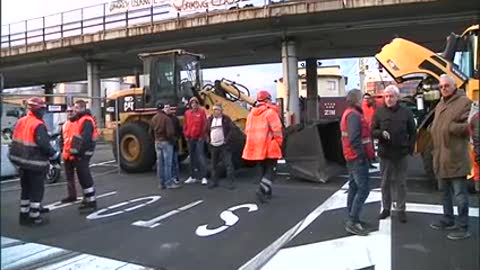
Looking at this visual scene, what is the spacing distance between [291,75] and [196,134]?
49.3ft

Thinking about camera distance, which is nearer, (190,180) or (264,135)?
(264,135)

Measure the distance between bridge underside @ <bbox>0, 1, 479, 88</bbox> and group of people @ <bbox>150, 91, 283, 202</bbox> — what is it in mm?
8407

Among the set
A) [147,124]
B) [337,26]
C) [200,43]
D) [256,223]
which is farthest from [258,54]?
[256,223]

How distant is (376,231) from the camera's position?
6316mm

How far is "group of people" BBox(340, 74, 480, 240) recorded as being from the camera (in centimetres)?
579

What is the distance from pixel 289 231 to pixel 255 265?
1.38 meters

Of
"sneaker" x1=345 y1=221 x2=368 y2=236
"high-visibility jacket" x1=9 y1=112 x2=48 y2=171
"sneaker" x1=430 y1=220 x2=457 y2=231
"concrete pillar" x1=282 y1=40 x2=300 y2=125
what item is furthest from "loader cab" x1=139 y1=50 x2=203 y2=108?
"concrete pillar" x1=282 y1=40 x2=300 y2=125

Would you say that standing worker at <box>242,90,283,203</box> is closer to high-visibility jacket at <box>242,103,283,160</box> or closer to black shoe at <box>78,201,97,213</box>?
high-visibility jacket at <box>242,103,283,160</box>

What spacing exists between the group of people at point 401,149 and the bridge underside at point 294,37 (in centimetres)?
1317

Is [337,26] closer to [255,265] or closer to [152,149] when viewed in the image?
[152,149]

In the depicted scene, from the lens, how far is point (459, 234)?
5895mm

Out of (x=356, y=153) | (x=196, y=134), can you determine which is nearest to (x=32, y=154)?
(x=196, y=134)

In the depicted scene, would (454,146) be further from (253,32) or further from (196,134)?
(253,32)

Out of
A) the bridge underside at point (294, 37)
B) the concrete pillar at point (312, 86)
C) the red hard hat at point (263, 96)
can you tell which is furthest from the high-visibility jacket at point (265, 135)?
the concrete pillar at point (312, 86)
